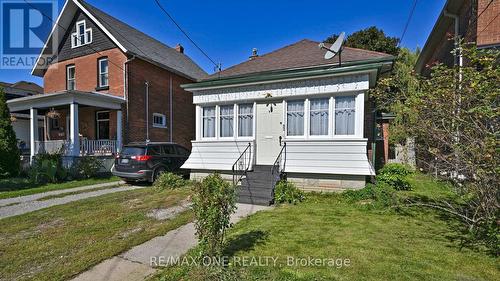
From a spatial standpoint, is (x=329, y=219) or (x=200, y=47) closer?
(x=329, y=219)

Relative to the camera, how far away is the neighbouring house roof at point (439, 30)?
10.4 m

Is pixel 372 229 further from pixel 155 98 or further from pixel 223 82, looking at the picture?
pixel 155 98

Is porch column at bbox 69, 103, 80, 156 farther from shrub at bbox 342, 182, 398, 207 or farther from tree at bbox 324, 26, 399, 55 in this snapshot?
tree at bbox 324, 26, 399, 55

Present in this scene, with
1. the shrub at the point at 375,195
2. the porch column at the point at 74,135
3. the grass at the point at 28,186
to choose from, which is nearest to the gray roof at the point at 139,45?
the porch column at the point at 74,135

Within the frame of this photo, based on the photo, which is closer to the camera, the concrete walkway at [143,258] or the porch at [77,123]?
the concrete walkway at [143,258]

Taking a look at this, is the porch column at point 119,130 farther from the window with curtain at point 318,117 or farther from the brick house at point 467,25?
the brick house at point 467,25

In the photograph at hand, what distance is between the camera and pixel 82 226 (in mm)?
5422

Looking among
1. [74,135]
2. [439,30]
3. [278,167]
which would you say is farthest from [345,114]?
[74,135]

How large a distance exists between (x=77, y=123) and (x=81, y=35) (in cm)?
750

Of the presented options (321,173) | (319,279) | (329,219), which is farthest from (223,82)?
(319,279)

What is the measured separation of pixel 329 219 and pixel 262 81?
16.9 feet

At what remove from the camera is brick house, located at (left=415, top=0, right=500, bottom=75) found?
8258 millimetres

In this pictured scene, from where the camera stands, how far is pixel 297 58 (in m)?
10.8

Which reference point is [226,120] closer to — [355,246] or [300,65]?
[300,65]
